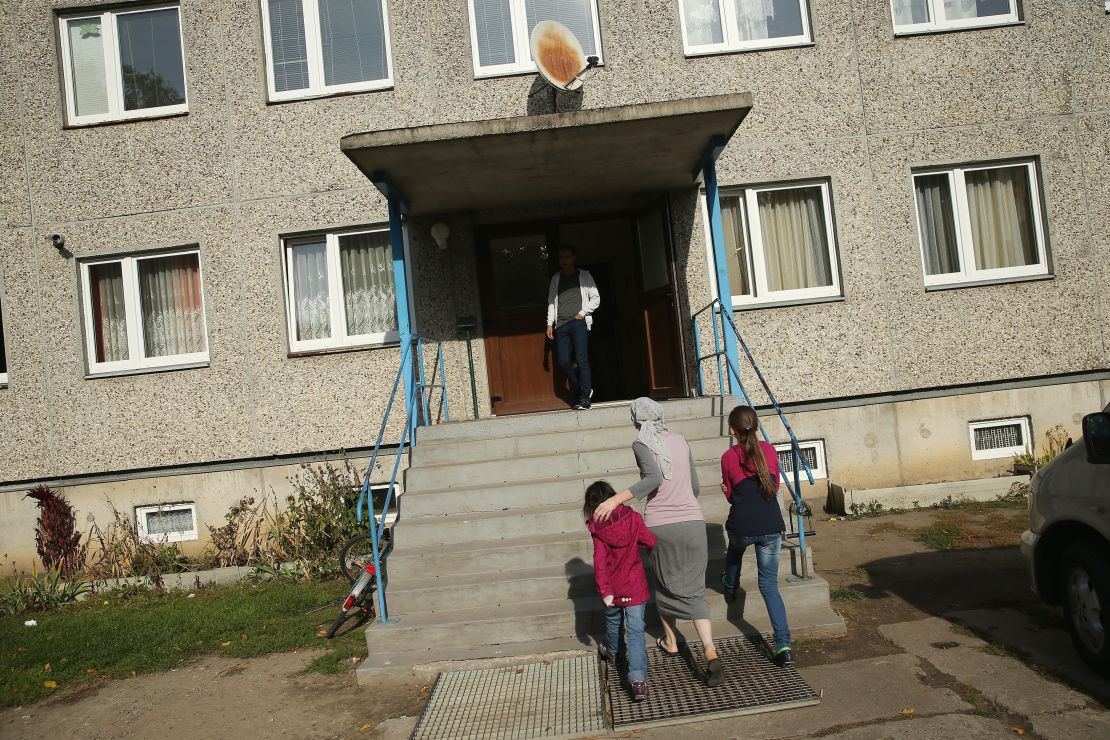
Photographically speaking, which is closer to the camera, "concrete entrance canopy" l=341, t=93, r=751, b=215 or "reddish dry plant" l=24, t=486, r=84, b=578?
"concrete entrance canopy" l=341, t=93, r=751, b=215

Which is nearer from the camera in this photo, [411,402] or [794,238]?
[411,402]

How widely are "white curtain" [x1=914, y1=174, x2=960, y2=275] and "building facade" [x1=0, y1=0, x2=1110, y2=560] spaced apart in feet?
0.11

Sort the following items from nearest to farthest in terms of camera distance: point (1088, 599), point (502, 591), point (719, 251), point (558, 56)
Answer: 1. point (1088, 599)
2. point (502, 591)
3. point (719, 251)
4. point (558, 56)

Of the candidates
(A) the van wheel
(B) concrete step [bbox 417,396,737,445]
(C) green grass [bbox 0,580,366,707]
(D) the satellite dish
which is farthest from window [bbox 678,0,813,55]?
(C) green grass [bbox 0,580,366,707]

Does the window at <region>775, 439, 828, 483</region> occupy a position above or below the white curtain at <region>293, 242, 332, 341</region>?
below

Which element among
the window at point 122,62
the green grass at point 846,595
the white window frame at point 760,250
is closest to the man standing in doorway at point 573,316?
the white window frame at point 760,250

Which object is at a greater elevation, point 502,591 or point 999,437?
point 999,437

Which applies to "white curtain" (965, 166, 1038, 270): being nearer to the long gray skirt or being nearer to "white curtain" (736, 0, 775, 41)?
"white curtain" (736, 0, 775, 41)

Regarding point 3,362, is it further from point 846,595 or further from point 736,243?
point 846,595

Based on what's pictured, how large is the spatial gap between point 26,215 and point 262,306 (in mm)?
2818

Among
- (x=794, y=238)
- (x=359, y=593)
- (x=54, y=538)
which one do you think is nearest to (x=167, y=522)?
(x=54, y=538)

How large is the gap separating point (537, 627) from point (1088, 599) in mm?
3076

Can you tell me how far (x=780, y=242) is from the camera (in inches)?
339

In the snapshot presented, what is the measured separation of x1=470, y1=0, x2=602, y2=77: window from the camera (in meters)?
8.55
